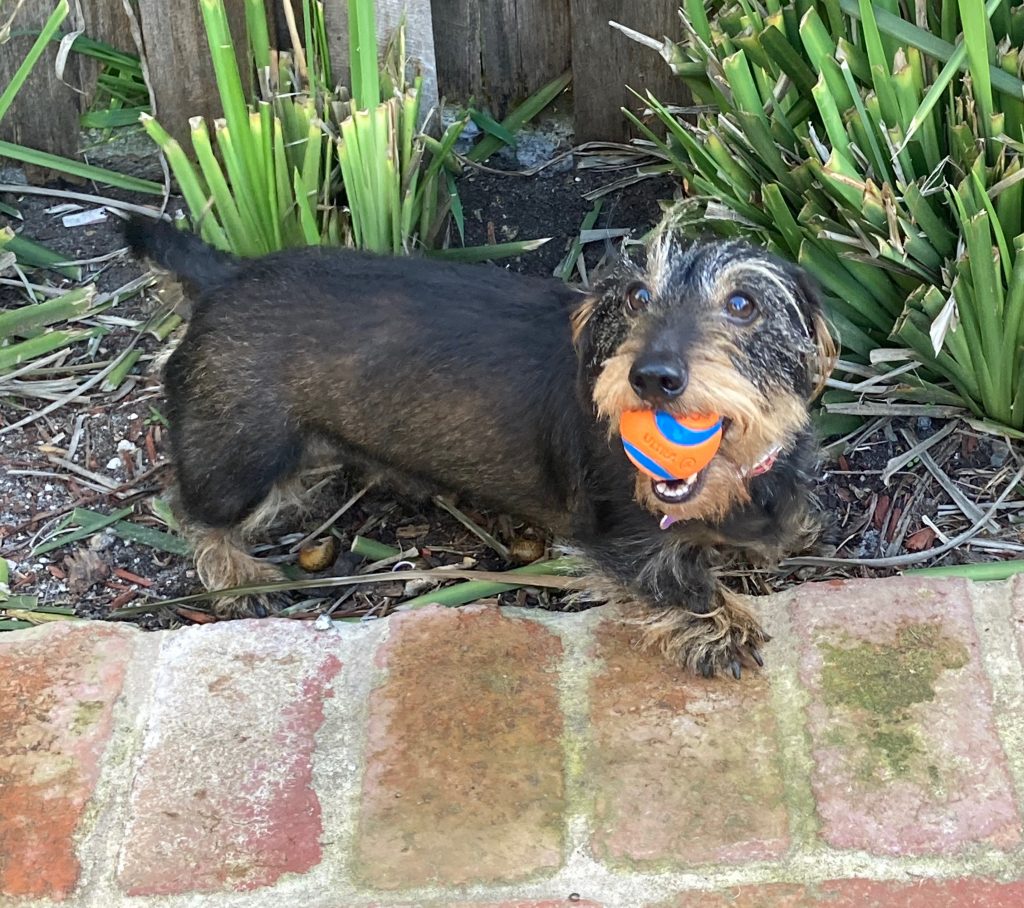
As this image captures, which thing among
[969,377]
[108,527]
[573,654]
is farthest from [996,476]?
[108,527]

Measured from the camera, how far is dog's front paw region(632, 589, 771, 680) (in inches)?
116

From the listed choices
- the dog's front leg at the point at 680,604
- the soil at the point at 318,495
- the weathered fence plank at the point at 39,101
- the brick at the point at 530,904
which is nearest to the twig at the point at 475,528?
the soil at the point at 318,495

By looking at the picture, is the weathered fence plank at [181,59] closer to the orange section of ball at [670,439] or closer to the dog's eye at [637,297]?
the dog's eye at [637,297]

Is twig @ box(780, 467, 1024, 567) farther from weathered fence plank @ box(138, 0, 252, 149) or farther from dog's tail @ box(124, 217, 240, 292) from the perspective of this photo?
weathered fence plank @ box(138, 0, 252, 149)

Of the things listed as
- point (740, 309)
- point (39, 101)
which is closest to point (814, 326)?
point (740, 309)

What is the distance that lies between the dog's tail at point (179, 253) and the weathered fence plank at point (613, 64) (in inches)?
62.4

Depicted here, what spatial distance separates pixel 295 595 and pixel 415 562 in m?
0.40

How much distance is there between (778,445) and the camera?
304 cm

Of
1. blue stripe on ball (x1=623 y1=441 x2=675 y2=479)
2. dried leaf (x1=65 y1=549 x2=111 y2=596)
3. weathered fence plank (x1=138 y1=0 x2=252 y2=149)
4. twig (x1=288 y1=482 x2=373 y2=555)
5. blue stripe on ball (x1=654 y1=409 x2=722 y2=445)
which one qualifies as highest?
weathered fence plank (x1=138 y1=0 x2=252 y2=149)

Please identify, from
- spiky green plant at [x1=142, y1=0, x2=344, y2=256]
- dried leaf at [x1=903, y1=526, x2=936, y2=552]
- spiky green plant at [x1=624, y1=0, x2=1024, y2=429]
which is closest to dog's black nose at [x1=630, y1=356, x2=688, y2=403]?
spiky green plant at [x1=624, y1=0, x2=1024, y2=429]

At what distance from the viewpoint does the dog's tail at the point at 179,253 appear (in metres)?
3.62

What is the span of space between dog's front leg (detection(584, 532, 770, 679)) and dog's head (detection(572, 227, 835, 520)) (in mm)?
218

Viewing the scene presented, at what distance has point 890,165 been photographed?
342cm

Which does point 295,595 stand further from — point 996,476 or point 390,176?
point 996,476
